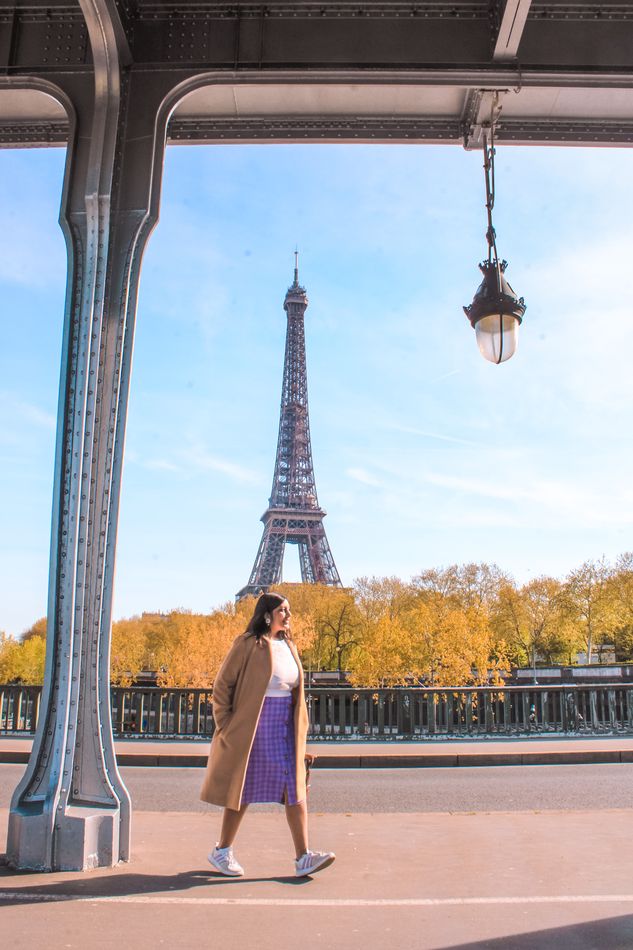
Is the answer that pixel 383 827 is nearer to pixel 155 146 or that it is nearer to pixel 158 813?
pixel 158 813

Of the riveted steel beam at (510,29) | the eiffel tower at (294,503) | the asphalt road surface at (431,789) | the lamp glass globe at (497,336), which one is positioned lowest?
the asphalt road surface at (431,789)

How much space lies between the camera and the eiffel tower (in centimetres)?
6738

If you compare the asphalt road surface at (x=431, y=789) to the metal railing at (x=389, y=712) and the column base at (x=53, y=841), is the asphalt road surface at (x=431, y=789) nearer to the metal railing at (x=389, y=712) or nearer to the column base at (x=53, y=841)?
the metal railing at (x=389, y=712)

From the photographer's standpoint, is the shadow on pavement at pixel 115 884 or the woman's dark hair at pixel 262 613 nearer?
the shadow on pavement at pixel 115 884

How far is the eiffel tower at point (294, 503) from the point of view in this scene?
67375mm

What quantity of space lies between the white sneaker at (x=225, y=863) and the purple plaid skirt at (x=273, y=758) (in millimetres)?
286

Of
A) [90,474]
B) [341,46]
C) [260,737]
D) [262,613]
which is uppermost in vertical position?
[341,46]

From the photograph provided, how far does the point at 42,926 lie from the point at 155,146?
4524 millimetres

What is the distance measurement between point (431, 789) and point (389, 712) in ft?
15.8

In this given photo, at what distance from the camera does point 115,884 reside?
410 centimetres

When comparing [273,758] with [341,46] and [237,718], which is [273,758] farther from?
[341,46]

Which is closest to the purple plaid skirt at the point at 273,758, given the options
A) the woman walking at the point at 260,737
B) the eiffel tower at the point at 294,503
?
the woman walking at the point at 260,737

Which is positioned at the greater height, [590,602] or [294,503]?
[294,503]

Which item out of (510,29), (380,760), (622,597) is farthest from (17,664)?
(510,29)
